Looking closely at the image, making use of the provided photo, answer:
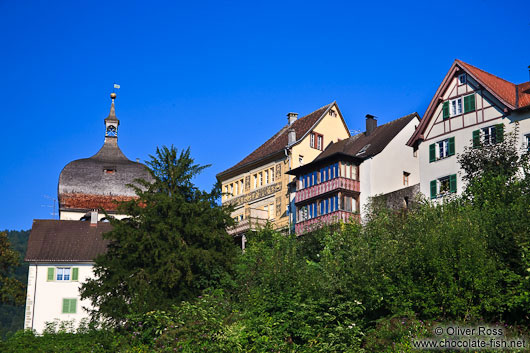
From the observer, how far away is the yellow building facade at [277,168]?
174 feet

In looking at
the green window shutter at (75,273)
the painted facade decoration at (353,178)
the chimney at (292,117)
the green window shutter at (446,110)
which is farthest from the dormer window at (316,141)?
the green window shutter at (75,273)

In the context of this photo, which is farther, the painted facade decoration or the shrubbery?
the painted facade decoration

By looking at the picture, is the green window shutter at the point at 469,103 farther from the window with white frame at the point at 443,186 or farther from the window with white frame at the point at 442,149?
the window with white frame at the point at 443,186

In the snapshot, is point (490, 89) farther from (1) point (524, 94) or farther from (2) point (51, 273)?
(2) point (51, 273)

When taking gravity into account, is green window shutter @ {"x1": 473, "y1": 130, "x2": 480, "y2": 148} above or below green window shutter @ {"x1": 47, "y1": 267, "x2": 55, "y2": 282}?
above

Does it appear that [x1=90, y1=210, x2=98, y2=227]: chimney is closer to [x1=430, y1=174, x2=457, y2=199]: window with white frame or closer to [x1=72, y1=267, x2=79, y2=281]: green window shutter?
[x1=72, y1=267, x2=79, y2=281]: green window shutter

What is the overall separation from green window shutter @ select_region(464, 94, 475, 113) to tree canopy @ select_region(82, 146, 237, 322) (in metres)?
15.4

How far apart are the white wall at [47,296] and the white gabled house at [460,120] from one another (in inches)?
921

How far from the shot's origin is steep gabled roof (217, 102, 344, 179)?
184 feet

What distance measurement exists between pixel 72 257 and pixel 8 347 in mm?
20172

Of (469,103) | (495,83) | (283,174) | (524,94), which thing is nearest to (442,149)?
(469,103)

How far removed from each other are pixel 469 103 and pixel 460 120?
1020 mm

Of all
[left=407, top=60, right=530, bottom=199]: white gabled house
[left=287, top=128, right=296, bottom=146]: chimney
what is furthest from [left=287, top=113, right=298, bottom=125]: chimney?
[left=407, top=60, right=530, bottom=199]: white gabled house

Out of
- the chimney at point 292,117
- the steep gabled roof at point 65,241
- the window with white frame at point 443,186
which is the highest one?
the chimney at point 292,117
